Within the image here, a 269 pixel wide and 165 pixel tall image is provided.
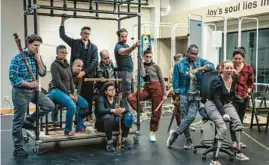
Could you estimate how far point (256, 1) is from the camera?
28.7ft

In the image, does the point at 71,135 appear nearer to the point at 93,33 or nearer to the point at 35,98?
the point at 35,98

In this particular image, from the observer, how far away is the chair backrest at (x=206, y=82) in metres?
4.77

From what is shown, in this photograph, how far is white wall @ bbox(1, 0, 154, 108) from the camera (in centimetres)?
919

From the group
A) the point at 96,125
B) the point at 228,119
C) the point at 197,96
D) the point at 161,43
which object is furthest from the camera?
the point at 161,43

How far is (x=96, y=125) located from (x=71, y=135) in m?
0.49

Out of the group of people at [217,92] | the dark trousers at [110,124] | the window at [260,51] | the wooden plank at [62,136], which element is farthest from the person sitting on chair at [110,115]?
the window at [260,51]

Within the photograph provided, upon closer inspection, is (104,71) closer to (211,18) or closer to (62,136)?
(62,136)

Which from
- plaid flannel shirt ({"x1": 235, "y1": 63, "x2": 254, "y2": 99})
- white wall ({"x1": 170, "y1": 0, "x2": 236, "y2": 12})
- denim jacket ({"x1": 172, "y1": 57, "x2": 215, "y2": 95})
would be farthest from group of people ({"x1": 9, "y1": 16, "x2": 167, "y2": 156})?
white wall ({"x1": 170, "y1": 0, "x2": 236, "y2": 12})

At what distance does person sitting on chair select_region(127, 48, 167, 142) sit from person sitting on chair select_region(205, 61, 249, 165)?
122cm

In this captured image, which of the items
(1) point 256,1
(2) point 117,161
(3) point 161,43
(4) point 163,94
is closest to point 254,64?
(1) point 256,1

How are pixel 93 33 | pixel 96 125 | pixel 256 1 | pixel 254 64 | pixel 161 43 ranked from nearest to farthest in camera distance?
pixel 96 125
pixel 256 1
pixel 254 64
pixel 93 33
pixel 161 43

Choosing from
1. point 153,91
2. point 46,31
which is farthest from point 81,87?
point 46,31

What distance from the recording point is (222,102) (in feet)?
15.7

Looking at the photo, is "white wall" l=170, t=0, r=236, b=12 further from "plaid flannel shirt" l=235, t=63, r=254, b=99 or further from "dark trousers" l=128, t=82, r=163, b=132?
"dark trousers" l=128, t=82, r=163, b=132
